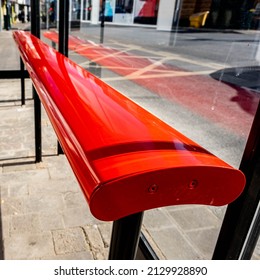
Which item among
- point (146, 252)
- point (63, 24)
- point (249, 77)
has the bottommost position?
point (146, 252)

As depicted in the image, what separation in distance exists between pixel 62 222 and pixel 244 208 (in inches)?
55.8

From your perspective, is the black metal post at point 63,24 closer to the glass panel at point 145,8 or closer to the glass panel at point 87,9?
the glass panel at point 145,8

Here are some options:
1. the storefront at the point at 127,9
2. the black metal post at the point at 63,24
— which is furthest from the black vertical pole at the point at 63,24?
the storefront at the point at 127,9

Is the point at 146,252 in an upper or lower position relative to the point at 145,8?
lower

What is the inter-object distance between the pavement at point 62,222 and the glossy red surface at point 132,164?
1210 millimetres

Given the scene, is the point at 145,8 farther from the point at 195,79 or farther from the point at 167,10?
the point at 195,79

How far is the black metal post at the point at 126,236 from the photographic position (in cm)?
83

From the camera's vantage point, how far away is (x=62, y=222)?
2068 mm

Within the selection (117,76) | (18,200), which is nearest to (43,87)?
(18,200)

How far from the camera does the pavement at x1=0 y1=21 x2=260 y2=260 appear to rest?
6.04 ft

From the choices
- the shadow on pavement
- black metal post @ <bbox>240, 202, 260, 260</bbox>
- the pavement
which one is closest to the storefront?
the shadow on pavement

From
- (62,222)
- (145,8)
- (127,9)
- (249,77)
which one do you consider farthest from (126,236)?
(127,9)

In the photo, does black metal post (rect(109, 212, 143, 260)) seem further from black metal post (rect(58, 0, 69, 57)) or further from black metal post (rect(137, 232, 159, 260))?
black metal post (rect(58, 0, 69, 57))

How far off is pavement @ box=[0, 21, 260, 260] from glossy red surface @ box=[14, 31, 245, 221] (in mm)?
1210
